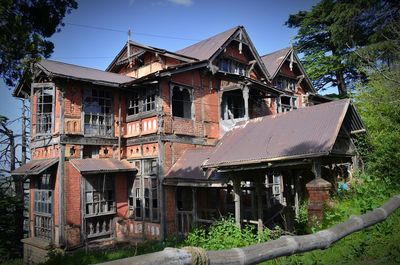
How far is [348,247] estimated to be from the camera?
6.30 metres

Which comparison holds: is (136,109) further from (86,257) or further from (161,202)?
(86,257)

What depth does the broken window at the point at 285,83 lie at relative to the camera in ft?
78.7

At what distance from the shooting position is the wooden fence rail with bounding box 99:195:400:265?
288 cm

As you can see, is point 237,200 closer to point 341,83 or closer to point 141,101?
point 141,101

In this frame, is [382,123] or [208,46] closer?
[382,123]

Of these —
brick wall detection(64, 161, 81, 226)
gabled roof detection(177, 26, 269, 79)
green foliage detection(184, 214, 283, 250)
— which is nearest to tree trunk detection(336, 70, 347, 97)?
gabled roof detection(177, 26, 269, 79)

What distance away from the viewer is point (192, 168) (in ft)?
48.1

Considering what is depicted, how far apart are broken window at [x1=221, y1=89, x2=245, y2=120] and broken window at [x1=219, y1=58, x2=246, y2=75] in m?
1.33

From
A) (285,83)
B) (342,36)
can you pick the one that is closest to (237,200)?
(285,83)

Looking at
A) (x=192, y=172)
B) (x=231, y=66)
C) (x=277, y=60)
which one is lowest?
(x=192, y=172)

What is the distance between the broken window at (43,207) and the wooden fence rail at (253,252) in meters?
13.8

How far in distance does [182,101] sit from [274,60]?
10.1m

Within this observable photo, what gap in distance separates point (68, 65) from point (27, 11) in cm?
956

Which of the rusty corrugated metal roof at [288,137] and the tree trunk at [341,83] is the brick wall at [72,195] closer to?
the rusty corrugated metal roof at [288,137]
